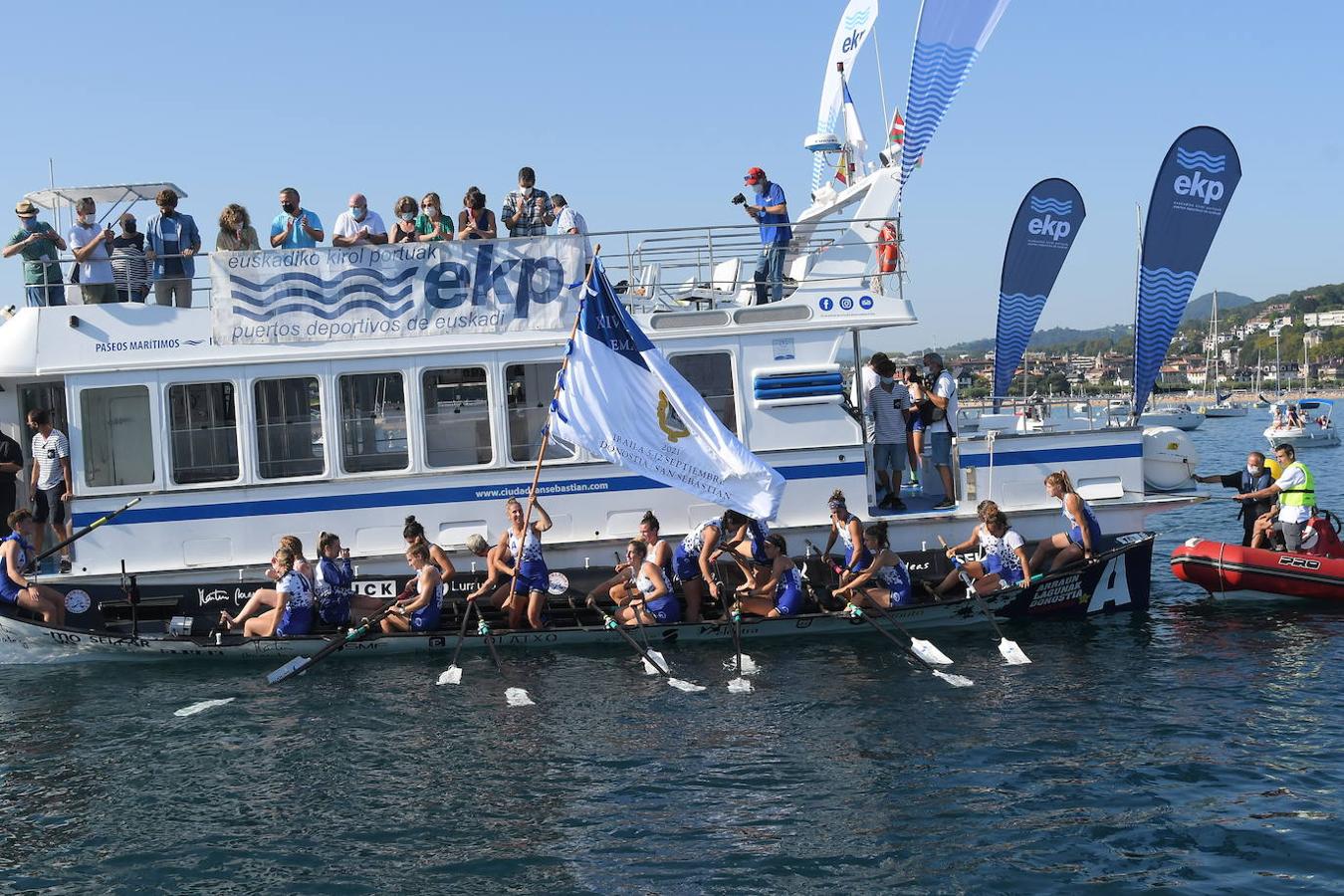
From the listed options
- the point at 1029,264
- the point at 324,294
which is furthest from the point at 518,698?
the point at 1029,264

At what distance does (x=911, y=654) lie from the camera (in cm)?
1288

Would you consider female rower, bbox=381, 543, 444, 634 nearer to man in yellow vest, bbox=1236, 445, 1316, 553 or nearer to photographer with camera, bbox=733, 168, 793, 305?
photographer with camera, bbox=733, 168, 793, 305

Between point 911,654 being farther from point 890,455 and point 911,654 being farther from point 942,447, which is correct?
point 942,447

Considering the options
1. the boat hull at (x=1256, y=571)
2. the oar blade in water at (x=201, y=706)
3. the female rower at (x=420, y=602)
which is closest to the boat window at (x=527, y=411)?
the female rower at (x=420, y=602)

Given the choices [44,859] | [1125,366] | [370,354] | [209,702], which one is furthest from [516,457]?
[1125,366]

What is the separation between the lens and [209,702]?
12.0 m

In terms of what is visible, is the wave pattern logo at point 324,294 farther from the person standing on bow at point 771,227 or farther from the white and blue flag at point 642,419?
the person standing on bow at point 771,227

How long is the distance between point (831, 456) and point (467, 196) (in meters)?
4.94

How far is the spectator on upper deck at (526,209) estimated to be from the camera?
14.2 metres

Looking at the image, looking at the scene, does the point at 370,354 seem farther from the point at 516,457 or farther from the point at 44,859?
the point at 44,859

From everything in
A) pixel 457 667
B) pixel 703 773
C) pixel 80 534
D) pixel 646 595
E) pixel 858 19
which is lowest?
pixel 703 773

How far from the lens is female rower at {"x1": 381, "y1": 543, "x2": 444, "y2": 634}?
12961 millimetres

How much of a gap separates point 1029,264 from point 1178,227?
18.6 ft

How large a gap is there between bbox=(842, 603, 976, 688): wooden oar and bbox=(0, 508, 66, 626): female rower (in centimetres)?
830
